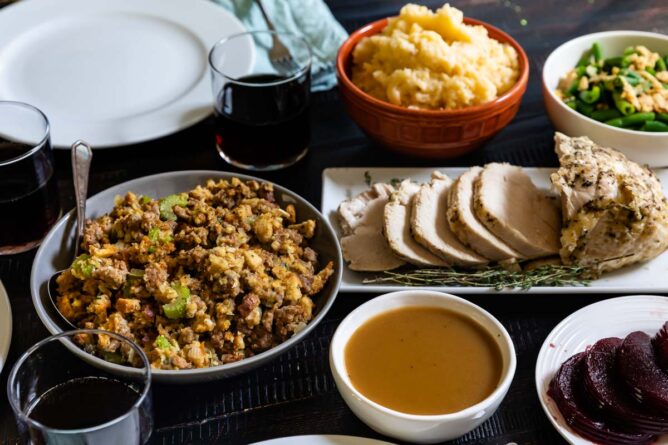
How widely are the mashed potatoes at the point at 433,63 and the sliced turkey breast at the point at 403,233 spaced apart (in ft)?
1.34

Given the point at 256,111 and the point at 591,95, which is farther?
the point at 591,95

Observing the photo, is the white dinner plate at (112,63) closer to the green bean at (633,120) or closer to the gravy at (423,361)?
the gravy at (423,361)

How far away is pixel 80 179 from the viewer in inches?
97.6

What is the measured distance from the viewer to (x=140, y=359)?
76.5 inches

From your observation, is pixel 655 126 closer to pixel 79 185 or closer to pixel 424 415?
pixel 424 415

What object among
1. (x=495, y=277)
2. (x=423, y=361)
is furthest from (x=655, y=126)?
(x=423, y=361)

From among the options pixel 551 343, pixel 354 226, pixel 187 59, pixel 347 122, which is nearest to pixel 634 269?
pixel 551 343

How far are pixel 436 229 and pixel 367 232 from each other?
0.74 ft

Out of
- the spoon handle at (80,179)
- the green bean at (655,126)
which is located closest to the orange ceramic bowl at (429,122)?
the green bean at (655,126)

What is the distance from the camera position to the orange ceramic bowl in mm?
2799

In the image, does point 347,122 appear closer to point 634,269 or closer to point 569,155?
point 569,155

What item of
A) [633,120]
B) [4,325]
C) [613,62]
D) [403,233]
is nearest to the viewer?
[4,325]

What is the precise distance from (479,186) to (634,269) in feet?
1.85

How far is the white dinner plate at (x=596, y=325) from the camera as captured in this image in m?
2.21
